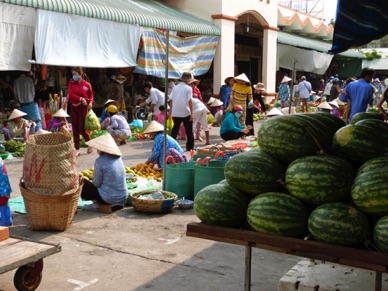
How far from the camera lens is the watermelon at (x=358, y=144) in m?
2.86

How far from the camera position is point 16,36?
11336 mm

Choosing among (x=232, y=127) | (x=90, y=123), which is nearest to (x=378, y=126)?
(x=232, y=127)

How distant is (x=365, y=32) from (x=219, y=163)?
2529mm

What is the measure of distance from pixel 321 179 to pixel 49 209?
355 cm

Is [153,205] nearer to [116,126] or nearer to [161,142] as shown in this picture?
[161,142]

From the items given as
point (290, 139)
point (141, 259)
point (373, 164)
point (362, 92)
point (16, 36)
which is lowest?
point (141, 259)

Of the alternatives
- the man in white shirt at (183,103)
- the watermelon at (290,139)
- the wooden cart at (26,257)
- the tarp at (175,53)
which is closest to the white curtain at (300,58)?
the tarp at (175,53)

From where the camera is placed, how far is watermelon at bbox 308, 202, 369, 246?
257cm

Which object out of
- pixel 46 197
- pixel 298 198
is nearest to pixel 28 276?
pixel 46 197

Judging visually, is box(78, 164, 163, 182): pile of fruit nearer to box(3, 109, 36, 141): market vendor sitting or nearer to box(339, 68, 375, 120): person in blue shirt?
box(3, 109, 36, 141): market vendor sitting

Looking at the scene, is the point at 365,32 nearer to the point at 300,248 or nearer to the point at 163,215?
the point at 163,215

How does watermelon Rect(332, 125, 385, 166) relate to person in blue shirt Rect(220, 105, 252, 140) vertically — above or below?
above

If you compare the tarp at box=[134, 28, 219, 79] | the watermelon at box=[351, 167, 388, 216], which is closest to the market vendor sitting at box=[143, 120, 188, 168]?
the watermelon at box=[351, 167, 388, 216]

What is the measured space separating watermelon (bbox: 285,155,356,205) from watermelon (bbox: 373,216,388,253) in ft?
0.85
